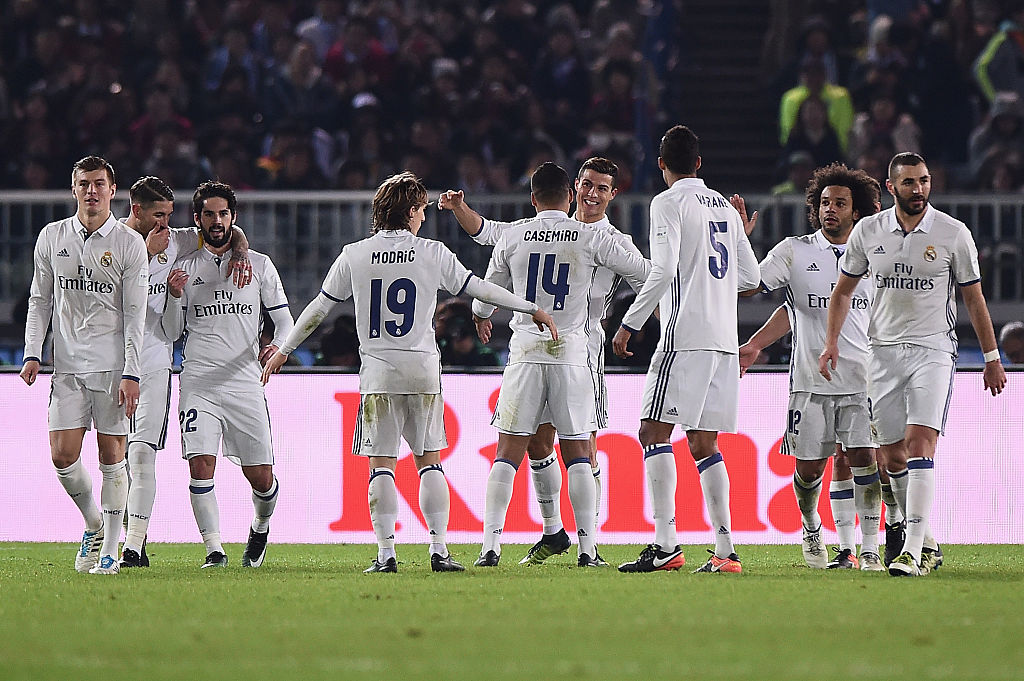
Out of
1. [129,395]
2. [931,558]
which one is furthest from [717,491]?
[129,395]

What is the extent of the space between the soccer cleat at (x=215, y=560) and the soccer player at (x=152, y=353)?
0.34 m

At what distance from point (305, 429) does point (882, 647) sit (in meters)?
6.32

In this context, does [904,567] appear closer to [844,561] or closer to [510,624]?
[844,561]

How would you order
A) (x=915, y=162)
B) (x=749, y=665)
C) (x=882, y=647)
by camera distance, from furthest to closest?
(x=915, y=162) → (x=882, y=647) → (x=749, y=665)

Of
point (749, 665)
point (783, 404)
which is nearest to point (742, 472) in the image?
point (783, 404)

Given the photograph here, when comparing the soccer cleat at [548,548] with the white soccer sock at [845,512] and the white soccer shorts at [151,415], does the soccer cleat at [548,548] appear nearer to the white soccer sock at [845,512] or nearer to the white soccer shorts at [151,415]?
the white soccer sock at [845,512]

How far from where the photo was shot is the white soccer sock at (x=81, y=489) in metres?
8.51

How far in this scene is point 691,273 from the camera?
7.89 metres

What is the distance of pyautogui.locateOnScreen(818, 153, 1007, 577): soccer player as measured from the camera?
779 centimetres

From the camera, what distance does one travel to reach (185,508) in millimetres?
10984

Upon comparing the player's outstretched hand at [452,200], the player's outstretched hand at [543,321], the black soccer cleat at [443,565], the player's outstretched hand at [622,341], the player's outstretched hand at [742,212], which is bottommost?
the black soccer cleat at [443,565]

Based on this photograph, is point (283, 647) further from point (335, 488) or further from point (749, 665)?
point (335, 488)

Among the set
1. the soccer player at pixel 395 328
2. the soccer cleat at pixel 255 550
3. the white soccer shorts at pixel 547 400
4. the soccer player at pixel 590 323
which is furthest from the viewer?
the soccer player at pixel 590 323

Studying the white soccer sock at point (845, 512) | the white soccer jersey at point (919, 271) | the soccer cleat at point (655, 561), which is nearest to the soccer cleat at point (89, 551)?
the soccer cleat at point (655, 561)
